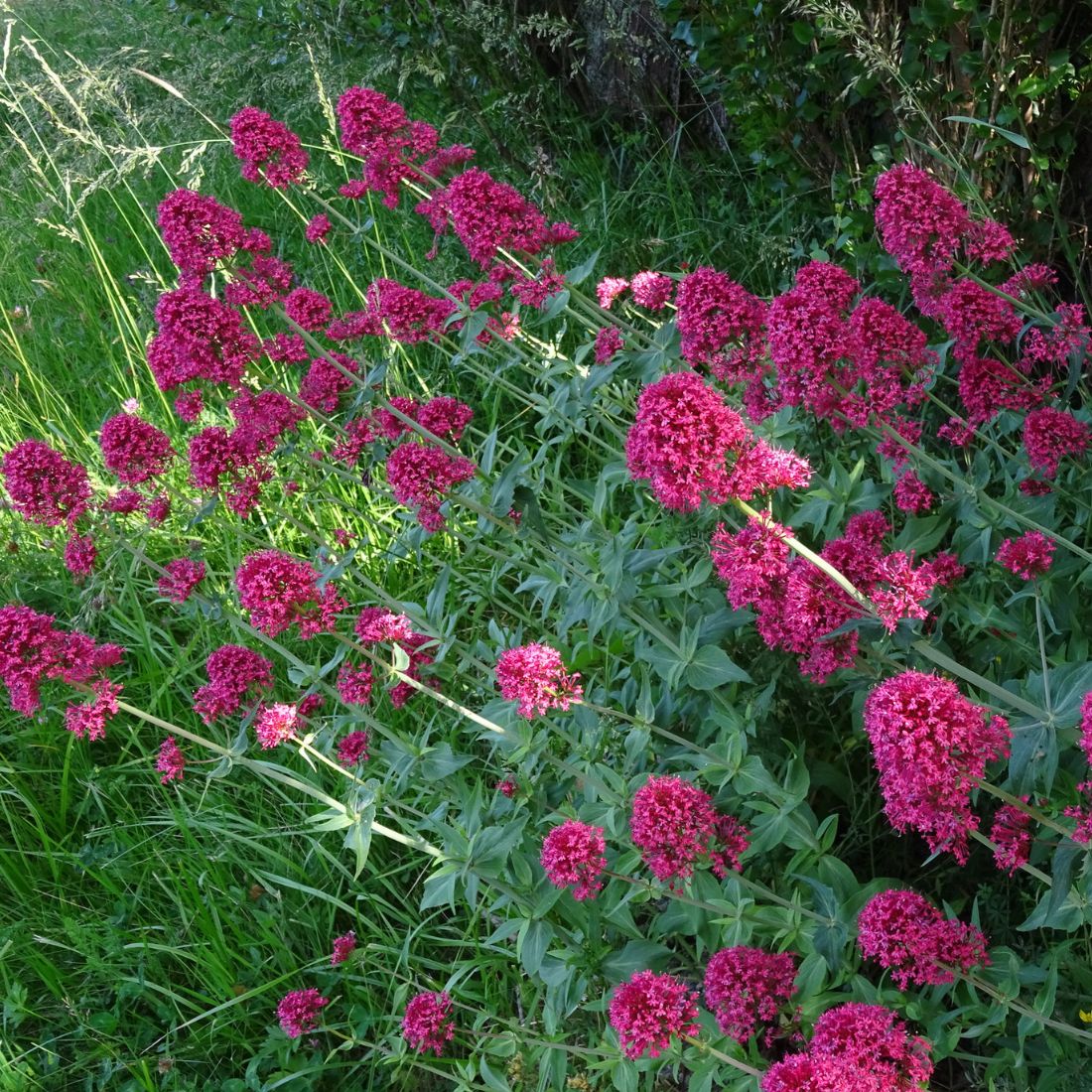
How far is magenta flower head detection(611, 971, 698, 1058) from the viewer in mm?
2229

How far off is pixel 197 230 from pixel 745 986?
2.38 metres

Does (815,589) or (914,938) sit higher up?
(815,589)

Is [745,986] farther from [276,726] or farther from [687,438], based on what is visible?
[276,726]

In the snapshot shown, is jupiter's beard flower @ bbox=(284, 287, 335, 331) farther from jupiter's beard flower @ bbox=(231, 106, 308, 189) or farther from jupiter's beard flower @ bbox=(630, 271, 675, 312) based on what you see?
jupiter's beard flower @ bbox=(630, 271, 675, 312)

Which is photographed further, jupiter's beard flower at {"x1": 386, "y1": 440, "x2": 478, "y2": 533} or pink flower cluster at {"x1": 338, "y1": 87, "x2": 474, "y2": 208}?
pink flower cluster at {"x1": 338, "y1": 87, "x2": 474, "y2": 208}

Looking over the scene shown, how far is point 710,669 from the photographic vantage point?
2.83 metres

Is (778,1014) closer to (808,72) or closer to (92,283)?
(808,72)

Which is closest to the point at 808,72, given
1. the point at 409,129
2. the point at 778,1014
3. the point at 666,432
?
the point at 409,129

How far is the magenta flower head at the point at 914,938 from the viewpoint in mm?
2209

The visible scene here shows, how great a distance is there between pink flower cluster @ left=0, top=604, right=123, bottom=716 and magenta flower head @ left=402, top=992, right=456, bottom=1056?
1130 millimetres

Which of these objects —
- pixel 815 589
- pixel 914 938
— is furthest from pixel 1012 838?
pixel 815 589

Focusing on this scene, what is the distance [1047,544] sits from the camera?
2717mm

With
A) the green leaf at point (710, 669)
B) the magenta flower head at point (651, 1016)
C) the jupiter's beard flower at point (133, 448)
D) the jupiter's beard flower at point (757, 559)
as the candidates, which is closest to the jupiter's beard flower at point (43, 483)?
the jupiter's beard flower at point (133, 448)

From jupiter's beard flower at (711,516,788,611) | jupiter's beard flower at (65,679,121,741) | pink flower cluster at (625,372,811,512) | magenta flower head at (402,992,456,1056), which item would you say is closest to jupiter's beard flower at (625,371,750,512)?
pink flower cluster at (625,372,811,512)
